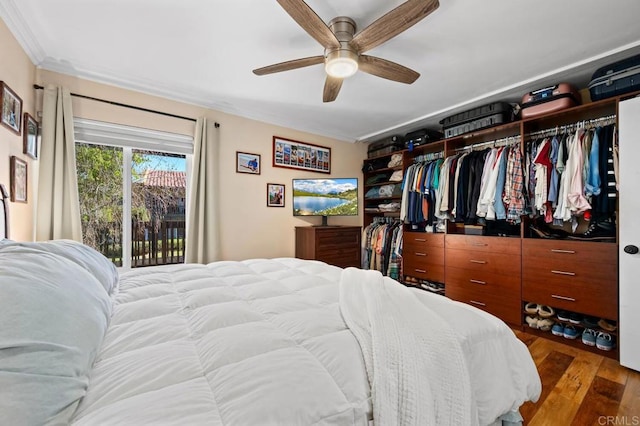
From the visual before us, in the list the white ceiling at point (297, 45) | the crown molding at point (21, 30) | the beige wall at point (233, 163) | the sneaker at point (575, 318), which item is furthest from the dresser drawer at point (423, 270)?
the crown molding at point (21, 30)

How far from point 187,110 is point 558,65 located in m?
3.42

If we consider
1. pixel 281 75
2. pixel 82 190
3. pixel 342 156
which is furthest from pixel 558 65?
pixel 82 190

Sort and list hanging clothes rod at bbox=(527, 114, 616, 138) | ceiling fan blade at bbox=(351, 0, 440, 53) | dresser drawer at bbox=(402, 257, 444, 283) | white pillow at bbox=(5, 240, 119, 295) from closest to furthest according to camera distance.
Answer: white pillow at bbox=(5, 240, 119, 295) → ceiling fan blade at bbox=(351, 0, 440, 53) → hanging clothes rod at bbox=(527, 114, 616, 138) → dresser drawer at bbox=(402, 257, 444, 283)

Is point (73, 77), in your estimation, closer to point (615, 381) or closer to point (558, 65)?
point (558, 65)

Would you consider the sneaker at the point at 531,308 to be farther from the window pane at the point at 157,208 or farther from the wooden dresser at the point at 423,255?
the window pane at the point at 157,208

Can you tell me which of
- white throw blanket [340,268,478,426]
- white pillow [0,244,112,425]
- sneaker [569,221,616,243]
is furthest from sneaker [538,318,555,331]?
white pillow [0,244,112,425]

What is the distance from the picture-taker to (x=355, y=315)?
106 centimetres

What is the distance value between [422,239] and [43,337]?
3.32m

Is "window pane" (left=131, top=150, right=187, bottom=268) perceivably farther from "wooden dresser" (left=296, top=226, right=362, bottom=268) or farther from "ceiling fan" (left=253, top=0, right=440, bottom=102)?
"ceiling fan" (left=253, top=0, right=440, bottom=102)

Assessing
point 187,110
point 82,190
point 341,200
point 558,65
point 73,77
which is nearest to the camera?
point 558,65

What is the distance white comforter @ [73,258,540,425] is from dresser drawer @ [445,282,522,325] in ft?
5.73

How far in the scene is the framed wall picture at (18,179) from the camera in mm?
1797

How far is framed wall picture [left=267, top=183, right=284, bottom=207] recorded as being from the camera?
348 centimetres

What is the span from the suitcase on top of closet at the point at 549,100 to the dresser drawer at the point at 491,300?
168cm
